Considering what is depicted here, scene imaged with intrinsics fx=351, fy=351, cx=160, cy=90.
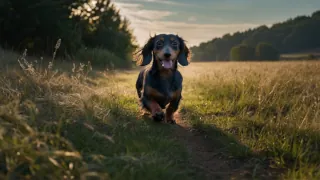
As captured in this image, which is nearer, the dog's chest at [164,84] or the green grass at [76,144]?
the green grass at [76,144]

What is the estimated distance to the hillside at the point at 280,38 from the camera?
55500 millimetres

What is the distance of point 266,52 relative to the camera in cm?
5616

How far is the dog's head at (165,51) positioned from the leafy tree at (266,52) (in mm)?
51079

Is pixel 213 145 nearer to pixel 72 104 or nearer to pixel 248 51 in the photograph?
pixel 72 104

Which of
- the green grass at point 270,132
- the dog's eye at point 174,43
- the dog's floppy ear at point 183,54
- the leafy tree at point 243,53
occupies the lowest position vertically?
the green grass at point 270,132

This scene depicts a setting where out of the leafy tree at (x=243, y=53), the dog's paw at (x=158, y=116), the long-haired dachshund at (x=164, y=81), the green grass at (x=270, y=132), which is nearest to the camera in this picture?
the green grass at (x=270, y=132)

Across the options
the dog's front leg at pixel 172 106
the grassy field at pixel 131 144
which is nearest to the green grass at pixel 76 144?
the grassy field at pixel 131 144

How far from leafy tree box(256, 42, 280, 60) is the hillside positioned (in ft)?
6.45

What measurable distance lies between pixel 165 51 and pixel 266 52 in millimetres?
53943

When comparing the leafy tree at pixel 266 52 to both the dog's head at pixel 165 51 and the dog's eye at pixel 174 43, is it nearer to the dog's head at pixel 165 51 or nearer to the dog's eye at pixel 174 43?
the dog's head at pixel 165 51

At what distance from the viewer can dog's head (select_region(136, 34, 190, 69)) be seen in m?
5.30

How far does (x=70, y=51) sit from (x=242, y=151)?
12.4m

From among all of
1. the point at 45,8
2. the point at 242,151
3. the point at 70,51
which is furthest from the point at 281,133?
the point at 70,51

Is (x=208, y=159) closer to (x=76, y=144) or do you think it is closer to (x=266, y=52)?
(x=76, y=144)
